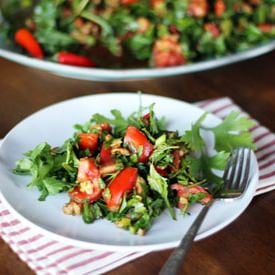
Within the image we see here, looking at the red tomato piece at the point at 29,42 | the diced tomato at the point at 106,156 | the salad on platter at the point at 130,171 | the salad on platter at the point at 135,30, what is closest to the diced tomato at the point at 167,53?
the salad on platter at the point at 135,30

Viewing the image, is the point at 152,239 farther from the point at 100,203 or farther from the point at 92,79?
the point at 92,79

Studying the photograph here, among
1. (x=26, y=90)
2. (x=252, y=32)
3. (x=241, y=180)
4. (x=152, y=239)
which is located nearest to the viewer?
(x=152, y=239)

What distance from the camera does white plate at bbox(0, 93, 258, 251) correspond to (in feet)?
2.84

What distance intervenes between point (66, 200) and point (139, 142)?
138mm

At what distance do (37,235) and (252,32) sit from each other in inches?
30.6

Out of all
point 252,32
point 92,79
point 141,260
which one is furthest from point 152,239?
point 252,32

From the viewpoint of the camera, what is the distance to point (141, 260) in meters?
0.90

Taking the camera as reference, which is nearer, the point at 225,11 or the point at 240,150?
the point at 240,150

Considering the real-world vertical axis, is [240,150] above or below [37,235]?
above

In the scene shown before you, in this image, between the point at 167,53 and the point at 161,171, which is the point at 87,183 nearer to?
the point at 161,171

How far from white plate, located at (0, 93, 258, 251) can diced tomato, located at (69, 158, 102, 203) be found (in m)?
0.03

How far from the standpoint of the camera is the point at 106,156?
0.96m

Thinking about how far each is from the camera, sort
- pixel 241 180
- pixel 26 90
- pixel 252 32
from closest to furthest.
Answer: pixel 241 180, pixel 26 90, pixel 252 32

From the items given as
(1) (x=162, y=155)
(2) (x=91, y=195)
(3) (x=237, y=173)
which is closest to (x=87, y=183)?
(2) (x=91, y=195)
